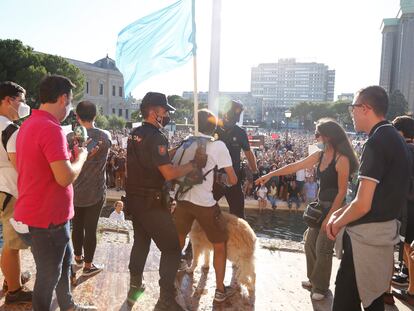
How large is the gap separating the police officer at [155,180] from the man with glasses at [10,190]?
0.94 meters

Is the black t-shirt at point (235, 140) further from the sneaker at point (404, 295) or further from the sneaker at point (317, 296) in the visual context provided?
the sneaker at point (404, 295)

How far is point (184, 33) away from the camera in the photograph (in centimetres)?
404

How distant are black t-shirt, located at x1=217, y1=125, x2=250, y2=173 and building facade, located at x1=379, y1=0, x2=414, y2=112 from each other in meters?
88.4

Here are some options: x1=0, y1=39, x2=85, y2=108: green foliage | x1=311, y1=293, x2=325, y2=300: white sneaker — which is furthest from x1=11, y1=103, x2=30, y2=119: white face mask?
x1=0, y1=39, x2=85, y2=108: green foliage

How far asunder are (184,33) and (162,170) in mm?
1738

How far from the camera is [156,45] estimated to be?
13.2 feet

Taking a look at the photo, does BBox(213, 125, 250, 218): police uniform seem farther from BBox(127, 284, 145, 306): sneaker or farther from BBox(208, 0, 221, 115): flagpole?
BBox(127, 284, 145, 306): sneaker

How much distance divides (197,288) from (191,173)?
136 cm

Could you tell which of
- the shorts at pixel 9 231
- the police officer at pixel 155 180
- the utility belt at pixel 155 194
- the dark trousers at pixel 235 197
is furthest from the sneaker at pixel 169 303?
the dark trousers at pixel 235 197

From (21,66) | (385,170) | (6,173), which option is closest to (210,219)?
(385,170)

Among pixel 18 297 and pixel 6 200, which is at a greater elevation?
pixel 6 200

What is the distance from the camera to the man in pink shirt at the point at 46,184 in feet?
7.73

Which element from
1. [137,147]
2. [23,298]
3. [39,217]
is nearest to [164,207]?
[137,147]

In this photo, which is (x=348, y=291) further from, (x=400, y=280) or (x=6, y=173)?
(x=6, y=173)
